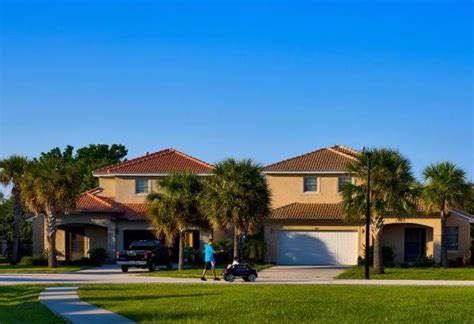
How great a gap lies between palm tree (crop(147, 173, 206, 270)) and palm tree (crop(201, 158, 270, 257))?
0.69 m

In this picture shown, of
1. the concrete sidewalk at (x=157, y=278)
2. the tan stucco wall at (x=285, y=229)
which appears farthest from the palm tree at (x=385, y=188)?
the tan stucco wall at (x=285, y=229)

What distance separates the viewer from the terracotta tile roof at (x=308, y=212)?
149 ft

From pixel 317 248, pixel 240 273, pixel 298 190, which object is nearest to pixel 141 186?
pixel 298 190

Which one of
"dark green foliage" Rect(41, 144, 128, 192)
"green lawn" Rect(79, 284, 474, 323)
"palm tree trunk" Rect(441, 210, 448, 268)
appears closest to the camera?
"green lawn" Rect(79, 284, 474, 323)

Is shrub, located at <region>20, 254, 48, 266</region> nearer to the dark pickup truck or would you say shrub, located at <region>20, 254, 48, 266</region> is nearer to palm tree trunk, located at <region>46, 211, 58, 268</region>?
palm tree trunk, located at <region>46, 211, 58, 268</region>

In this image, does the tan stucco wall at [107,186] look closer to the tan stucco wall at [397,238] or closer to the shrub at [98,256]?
the shrub at [98,256]

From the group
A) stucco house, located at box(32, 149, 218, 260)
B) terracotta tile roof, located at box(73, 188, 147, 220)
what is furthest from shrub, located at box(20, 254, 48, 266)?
terracotta tile roof, located at box(73, 188, 147, 220)

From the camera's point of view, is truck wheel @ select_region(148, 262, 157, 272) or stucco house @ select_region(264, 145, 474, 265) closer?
truck wheel @ select_region(148, 262, 157, 272)

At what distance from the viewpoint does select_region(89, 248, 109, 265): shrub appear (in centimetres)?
4503

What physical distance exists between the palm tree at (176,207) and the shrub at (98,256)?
6.53 meters

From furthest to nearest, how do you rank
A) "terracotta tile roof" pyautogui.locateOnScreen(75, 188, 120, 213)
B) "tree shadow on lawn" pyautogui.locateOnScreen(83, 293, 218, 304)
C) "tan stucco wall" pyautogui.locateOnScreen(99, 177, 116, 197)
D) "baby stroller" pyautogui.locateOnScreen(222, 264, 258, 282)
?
"tan stucco wall" pyautogui.locateOnScreen(99, 177, 116, 197), "terracotta tile roof" pyautogui.locateOnScreen(75, 188, 120, 213), "baby stroller" pyautogui.locateOnScreen(222, 264, 258, 282), "tree shadow on lawn" pyautogui.locateOnScreen(83, 293, 218, 304)

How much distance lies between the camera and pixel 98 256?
148 ft

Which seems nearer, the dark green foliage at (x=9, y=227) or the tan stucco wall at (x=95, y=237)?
the tan stucco wall at (x=95, y=237)

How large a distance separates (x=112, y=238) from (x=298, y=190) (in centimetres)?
1200
